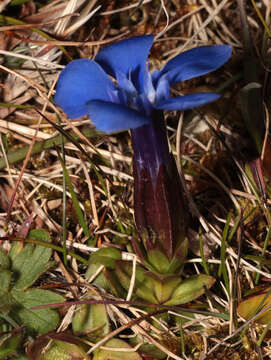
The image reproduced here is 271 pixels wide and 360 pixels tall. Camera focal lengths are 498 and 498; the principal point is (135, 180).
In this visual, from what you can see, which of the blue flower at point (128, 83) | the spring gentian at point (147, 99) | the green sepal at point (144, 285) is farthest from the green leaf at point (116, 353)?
the blue flower at point (128, 83)

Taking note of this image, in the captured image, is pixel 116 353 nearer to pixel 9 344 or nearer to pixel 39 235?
pixel 9 344

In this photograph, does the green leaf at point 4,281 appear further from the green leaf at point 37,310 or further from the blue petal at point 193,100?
the blue petal at point 193,100

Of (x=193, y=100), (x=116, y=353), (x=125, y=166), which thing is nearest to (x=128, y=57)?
(x=193, y=100)

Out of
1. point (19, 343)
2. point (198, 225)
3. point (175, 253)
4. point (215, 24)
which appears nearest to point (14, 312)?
point (19, 343)

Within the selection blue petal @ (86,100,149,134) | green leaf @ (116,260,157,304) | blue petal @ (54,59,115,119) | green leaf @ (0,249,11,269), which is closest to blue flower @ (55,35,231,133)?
blue petal @ (54,59,115,119)

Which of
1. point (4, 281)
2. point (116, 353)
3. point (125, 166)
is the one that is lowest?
point (116, 353)

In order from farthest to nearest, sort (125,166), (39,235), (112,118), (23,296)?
(125,166) → (39,235) → (23,296) → (112,118)
